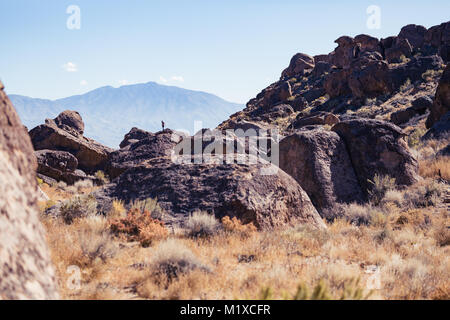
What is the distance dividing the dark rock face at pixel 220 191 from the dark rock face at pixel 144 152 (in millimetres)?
5693

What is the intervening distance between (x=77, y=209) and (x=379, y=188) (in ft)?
28.4

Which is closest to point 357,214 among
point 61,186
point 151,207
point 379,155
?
point 379,155

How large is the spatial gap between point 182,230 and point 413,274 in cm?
411

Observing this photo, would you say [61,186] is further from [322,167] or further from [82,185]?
[322,167]

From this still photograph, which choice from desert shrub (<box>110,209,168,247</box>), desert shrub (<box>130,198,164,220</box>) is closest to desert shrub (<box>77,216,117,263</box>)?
desert shrub (<box>110,209,168,247</box>)

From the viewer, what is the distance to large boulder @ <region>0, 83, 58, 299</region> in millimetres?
2592

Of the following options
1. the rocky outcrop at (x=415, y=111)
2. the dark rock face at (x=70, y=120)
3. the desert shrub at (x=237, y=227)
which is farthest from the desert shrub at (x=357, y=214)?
the dark rock face at (x=70, y=120)

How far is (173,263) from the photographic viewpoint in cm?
488

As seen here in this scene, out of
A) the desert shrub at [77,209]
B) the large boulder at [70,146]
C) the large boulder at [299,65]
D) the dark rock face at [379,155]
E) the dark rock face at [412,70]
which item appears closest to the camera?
the desert shrub at [77,209]

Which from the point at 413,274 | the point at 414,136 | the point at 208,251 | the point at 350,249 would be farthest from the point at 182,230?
the point at 414,136

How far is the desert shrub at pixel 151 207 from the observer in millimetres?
7398

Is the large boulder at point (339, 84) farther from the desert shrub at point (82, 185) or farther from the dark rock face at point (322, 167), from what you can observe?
the desert shrub at point (82, 185)

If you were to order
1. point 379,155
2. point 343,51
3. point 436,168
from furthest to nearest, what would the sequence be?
point 343,51
point 436,168
point 379,155

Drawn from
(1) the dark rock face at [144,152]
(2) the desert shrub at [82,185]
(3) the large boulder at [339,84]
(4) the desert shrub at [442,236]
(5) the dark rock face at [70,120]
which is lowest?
(4) the desert shrub at [442,236]
